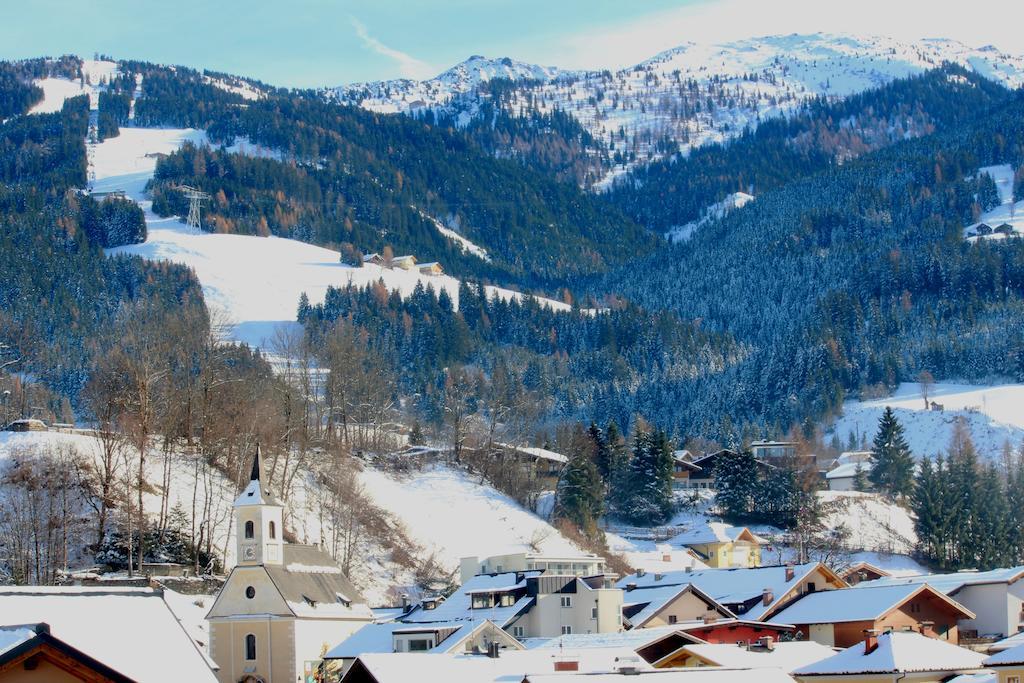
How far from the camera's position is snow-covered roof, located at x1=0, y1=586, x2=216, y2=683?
35469 millimetres

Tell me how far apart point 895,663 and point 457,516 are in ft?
195

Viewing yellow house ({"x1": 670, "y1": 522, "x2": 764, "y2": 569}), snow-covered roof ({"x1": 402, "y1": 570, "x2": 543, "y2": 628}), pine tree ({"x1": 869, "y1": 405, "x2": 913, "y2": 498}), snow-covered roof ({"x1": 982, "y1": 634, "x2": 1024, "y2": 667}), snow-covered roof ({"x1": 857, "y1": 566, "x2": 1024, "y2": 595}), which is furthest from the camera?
pine tree ({"x1": 869, "y1": 405, "x2": 913, "y2": 498})

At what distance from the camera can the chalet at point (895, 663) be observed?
166 ft

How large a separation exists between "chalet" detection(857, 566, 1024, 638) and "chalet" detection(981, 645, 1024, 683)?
117 feet

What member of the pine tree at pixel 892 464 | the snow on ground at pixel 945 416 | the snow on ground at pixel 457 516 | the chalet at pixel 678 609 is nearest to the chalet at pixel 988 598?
the chalet at pixel 678 609

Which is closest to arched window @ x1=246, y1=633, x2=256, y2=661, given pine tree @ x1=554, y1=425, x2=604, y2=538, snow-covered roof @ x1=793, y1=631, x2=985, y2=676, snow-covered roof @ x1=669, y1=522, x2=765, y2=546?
snow-covered roof @ x1=793, y1=631, x2=985, y2=676

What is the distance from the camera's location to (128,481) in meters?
87.1

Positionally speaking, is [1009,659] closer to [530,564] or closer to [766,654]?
[766,654]

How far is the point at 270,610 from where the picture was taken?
242ft

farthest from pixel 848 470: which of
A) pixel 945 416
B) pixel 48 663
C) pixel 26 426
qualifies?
pixel 48 663

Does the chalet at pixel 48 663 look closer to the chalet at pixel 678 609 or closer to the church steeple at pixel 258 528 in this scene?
the church steeple at pixel 258 528

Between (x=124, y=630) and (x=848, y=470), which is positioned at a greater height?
(x=124, y=630)

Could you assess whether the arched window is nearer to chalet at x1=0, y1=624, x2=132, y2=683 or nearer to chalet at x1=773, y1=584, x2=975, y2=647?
chalet at x1=773, y1=584, x2=975, y2=647

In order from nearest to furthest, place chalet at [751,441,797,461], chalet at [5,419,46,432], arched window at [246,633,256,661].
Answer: arched window at [246,633,256,661] → chalet at [5,419,46,432] → chalet at [751,441,797,461]
